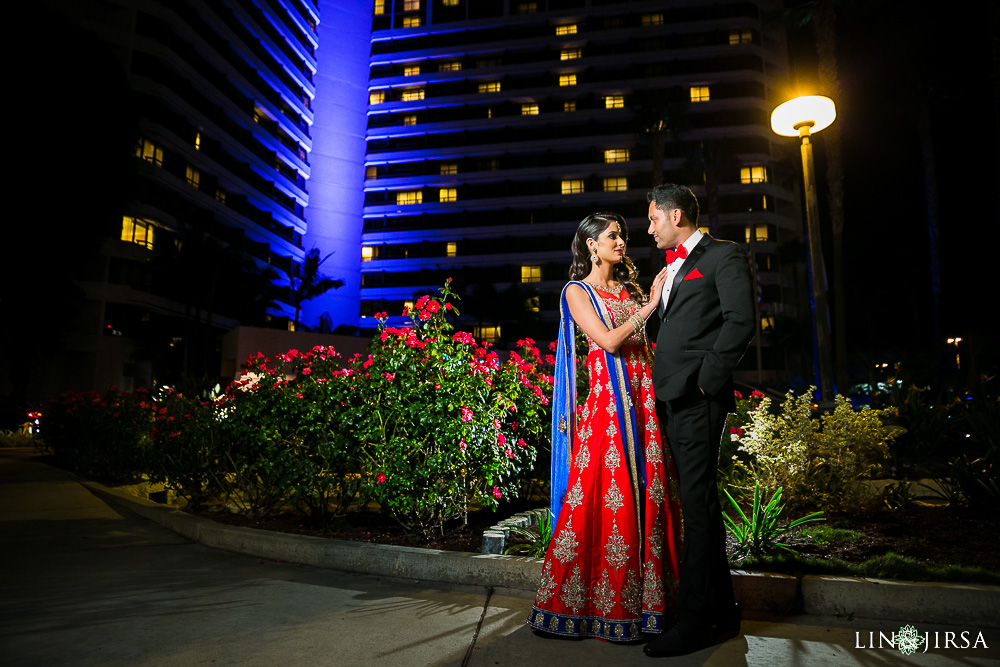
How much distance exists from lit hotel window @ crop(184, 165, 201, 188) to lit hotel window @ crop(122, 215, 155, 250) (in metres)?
5.81

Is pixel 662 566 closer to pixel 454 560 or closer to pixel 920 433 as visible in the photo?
pixel 454 560

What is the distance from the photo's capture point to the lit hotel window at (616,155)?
59469mm

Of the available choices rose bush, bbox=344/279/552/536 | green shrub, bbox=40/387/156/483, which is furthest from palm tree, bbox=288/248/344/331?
rose bush, bbox=344/279/552/536

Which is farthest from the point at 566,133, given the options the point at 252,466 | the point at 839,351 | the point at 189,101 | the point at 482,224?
the point at 252,466

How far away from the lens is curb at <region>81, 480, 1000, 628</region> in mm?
3117

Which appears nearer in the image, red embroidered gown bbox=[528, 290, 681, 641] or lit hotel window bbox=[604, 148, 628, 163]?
red embroidered gown bbox=[528, 290, 681, 641]

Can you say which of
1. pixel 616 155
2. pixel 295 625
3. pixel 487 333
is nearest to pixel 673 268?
pixel 295 625

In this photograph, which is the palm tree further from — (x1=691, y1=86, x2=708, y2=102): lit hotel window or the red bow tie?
the red bow tie

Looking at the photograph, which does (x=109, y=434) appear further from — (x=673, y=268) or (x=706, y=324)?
(x=706, y=324)

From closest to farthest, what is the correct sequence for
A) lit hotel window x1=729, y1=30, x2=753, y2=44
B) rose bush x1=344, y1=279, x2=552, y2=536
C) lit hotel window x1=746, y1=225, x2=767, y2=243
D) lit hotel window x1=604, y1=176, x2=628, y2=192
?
rose bush x1=344, y1=279, x2=552, y2=536, lit hotel window x1=746, y1=225, x2=767, y2=243, lit hotel window x1=729, y1=30, x2=753, y2=44, lit hotel window x1=604, y1=176, x2=628, y2=192

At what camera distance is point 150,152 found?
130ft

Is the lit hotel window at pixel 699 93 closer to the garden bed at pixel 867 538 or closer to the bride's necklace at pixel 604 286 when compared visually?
the garden bed at pixel 867 538

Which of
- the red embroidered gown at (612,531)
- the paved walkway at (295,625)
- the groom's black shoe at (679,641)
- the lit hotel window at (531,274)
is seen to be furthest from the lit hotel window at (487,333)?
the groom's black shoe at (679,641)

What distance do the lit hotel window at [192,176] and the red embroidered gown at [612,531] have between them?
156 ft
